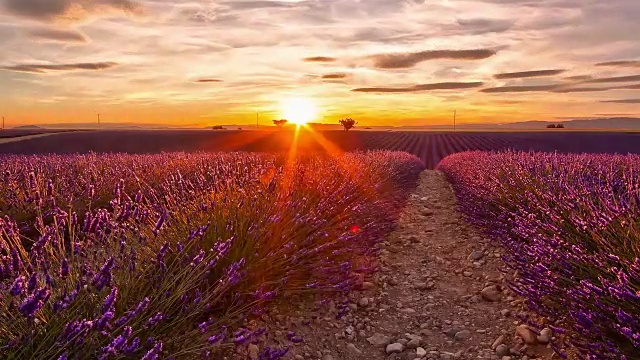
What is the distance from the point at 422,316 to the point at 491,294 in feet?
2.52

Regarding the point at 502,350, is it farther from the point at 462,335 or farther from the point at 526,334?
the point at 462,335

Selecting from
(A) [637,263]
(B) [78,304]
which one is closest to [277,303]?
(B) [78,304]

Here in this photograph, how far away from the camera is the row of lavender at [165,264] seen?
7.35 ft

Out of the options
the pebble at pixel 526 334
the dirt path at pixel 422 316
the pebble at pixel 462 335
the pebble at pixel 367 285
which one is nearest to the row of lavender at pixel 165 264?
the pebble at pixel 367 285

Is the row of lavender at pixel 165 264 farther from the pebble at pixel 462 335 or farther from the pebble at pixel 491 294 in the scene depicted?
the pebble at pixel 491 294

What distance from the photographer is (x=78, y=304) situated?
2465 millimetres

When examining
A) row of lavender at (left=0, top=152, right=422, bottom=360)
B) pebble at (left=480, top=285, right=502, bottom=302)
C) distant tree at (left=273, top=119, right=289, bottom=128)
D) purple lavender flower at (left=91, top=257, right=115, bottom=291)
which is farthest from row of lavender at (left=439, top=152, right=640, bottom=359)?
distant tree at (left=273, top=119, right=289, bottom=128)

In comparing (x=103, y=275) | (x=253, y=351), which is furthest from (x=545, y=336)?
(x=103, y=275)

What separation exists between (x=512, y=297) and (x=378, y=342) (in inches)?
58.3

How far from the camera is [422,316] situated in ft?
13.8

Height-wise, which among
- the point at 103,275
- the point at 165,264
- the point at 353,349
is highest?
the point at 103,275

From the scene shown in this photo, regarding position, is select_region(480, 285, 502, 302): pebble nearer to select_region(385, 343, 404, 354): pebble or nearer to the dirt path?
the dirt path

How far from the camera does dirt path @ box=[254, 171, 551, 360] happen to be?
11.7ft

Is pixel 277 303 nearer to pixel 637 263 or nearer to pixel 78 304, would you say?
pixel 78 304
